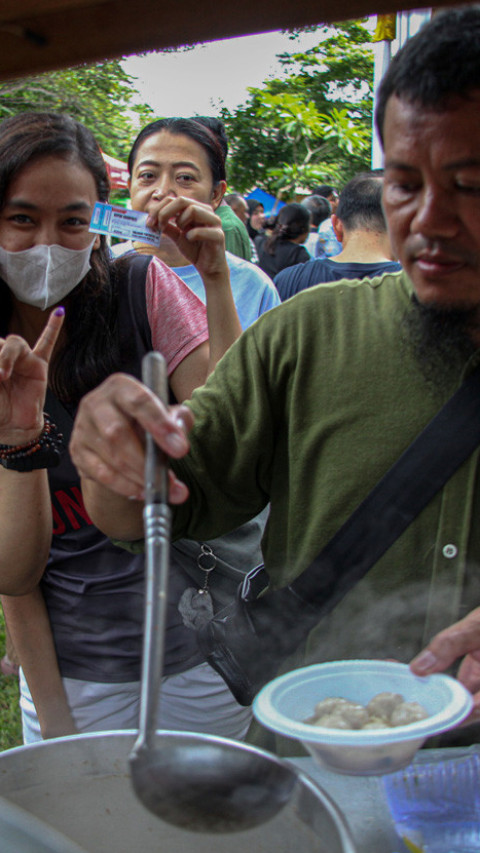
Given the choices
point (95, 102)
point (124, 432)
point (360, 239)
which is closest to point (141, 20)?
point (124, 432)

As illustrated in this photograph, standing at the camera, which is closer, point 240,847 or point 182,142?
point 240,847

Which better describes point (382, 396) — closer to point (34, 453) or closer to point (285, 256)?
point (34, 453)

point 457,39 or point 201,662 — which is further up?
point 457,39

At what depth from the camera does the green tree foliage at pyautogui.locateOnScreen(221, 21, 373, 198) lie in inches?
551

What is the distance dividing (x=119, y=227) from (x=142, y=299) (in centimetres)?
20

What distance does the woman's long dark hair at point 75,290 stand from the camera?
1.62 meters

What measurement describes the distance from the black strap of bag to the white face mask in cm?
84

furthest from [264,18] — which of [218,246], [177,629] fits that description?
[177,629]

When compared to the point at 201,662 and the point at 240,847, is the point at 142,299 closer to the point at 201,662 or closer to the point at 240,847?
the point at 201,662

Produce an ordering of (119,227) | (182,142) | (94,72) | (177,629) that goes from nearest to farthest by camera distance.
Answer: (119,227), (177,629), (182,142), (94,72)

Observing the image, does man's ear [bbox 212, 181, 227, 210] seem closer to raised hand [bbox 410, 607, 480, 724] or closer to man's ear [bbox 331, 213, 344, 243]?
man's ear [bbox 331, 213, 344, 243]

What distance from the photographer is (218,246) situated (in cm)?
175

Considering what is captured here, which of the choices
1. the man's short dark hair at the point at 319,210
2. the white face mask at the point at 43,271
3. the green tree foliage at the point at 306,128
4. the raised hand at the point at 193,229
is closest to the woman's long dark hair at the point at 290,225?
the man's short dark hair at the point at 319,210

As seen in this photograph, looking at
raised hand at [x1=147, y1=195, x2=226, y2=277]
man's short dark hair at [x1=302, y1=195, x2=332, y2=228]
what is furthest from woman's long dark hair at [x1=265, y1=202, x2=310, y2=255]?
raised hand at [x1=147, y1=195, x2=226, y2=277]
